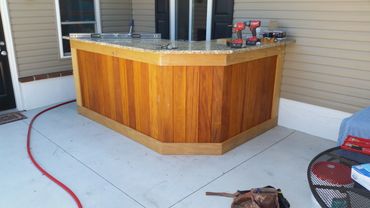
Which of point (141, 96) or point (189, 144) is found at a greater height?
point (141, 96)

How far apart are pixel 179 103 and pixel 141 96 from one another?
1.55 feet

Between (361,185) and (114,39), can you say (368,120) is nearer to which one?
(361,185)

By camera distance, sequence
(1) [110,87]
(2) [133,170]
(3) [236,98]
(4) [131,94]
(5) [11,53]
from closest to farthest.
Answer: (2) [133,170], (3) [236,98], (4) [131,94], (1) [110,87], (5) [11,53]

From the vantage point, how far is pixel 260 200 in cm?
221

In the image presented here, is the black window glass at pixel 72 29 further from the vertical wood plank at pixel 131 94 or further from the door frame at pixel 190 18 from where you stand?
the vertical wood plank at pixel 131 94

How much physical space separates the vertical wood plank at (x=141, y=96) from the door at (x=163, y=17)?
2.09m

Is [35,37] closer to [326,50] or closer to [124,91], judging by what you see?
[124,91]

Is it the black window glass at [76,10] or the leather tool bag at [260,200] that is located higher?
the black window glass at [76,10]

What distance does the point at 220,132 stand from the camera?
3.14 meters

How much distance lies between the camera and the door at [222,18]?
13.6ft

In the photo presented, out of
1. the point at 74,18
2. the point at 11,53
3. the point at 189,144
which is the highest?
the point at 74,18

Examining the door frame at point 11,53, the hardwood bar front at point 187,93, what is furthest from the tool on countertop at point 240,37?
the door frame at point 11,53

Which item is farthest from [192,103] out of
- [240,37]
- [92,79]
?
[92,79]

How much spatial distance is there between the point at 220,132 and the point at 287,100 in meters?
1.23
